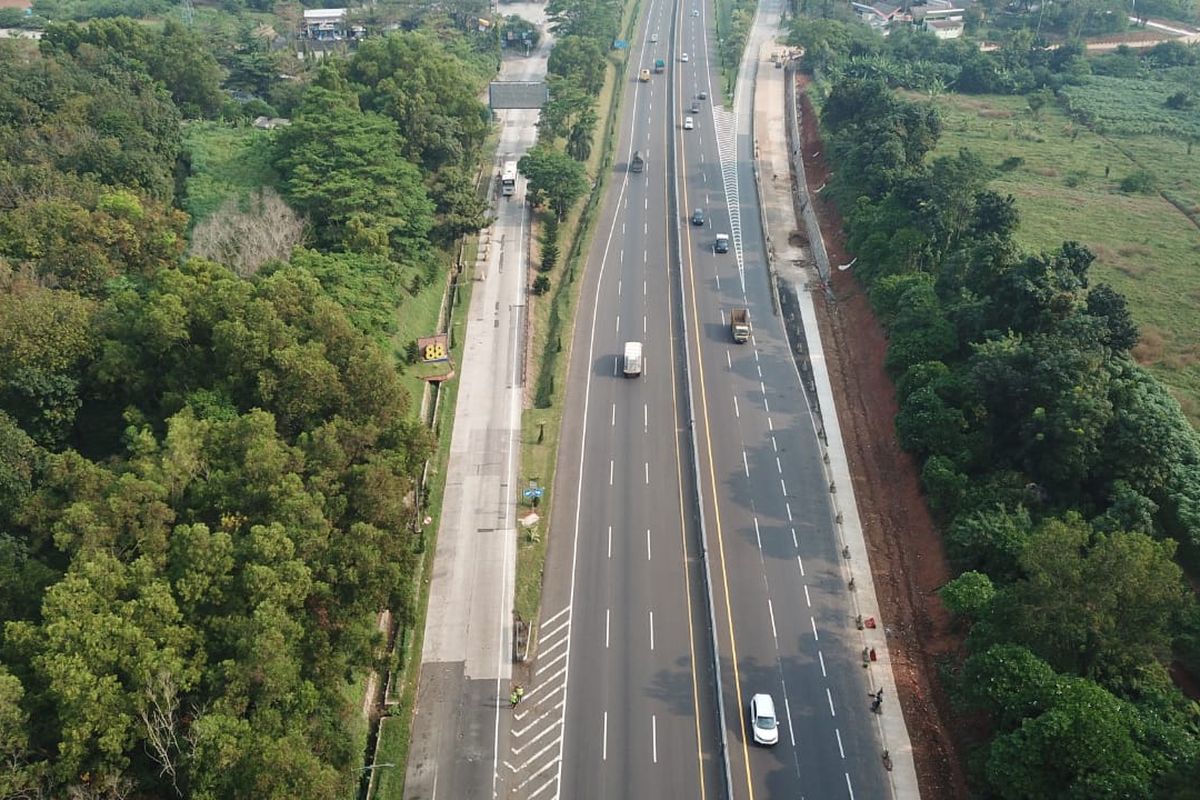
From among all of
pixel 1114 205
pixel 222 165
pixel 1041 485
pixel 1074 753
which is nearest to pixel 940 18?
pixel 1114 205

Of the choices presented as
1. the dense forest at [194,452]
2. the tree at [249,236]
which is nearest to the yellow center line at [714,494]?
the dense forest at [194,452]

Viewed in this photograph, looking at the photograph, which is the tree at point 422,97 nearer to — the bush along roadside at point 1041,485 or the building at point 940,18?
the bush along roadside at point 1041,485

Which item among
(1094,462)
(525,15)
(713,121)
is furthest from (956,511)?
(525,15)

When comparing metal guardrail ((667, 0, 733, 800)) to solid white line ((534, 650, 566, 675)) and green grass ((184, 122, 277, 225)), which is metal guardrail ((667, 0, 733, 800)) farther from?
green grass ((184, 122, 277, 225))

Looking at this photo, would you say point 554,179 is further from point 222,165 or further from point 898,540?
point 898,540

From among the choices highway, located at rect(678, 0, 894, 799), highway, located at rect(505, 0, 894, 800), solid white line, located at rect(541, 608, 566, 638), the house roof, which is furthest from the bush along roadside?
the house roof
